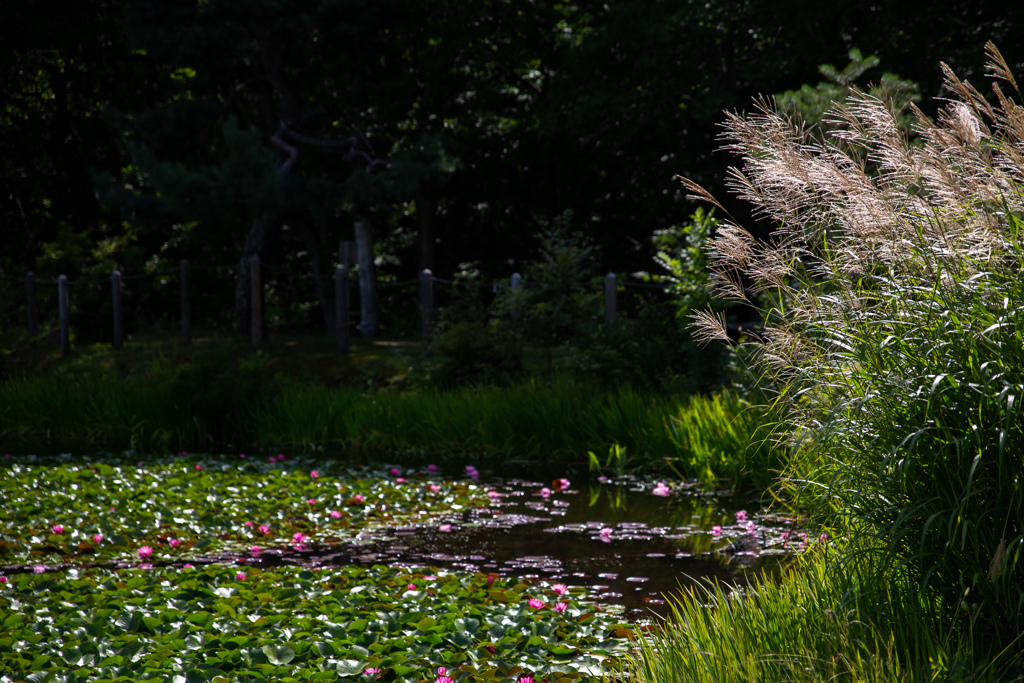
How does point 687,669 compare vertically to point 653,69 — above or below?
below

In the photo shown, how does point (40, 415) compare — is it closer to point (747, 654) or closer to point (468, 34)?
point (747, 654)

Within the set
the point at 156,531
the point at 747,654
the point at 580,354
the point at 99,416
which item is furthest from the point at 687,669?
the point at 99,416

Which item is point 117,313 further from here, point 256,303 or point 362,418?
point 362,418

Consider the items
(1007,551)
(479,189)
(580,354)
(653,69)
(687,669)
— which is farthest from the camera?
(479,189)

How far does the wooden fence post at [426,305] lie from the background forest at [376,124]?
34.3 inches

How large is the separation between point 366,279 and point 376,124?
14.1ft

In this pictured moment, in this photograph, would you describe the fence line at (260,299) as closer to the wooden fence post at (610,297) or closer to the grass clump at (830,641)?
the wooden fence post at (610,297)

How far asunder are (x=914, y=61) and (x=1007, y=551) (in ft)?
42.6

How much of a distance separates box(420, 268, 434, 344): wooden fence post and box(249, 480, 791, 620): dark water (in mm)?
4553

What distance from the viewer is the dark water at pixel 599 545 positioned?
15.2 feet

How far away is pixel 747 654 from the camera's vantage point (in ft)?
8.93

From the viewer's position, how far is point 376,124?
55.2ft

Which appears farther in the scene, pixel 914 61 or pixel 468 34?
pixel 468 34

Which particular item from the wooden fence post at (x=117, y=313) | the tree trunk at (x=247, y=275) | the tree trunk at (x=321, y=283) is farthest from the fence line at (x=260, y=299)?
the tree trunk at (x=321, y=283)
